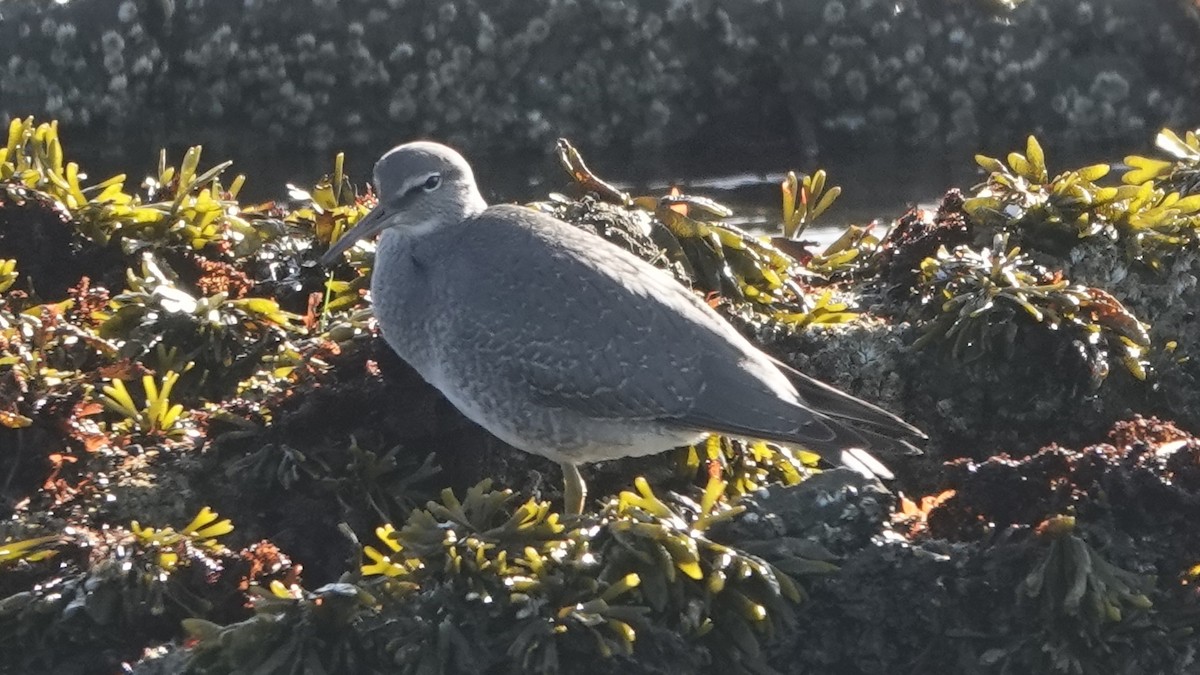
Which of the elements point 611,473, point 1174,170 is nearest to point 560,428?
point 611,473

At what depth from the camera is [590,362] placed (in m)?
4.20

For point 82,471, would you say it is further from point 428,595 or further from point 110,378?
point 428,595

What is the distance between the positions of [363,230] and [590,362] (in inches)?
34.8

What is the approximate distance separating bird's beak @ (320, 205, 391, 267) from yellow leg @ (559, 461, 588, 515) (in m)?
0.92

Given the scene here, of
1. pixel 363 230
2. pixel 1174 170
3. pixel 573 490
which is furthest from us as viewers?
pixel 1174 170

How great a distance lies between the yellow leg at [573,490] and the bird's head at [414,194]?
863 millimetres

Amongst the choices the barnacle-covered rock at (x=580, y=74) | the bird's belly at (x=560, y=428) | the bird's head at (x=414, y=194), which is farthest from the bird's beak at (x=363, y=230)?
the barnacle-covered rock at (x=580, y=74)

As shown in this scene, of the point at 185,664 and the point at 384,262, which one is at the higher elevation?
the point at 384,262

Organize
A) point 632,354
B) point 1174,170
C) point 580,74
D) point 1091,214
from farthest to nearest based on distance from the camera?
1. point 580,74
2. point 1174,170
3. point 1091,214
4. point 632,354

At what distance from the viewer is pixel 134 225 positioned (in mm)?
5320

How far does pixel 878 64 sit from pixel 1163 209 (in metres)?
3.24

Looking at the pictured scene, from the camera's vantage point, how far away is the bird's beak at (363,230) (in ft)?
15.1

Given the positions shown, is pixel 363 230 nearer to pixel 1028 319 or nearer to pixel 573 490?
pixel 573 490

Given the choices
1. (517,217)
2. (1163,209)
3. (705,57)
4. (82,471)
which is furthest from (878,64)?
(82,471)
